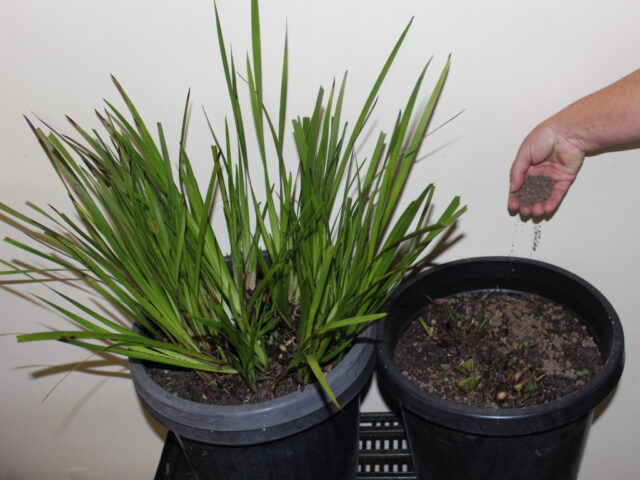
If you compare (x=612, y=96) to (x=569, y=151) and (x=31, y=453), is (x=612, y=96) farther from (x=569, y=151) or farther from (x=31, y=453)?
(x=31, y=453)

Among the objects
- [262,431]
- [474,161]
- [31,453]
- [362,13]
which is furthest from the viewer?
[31,453]

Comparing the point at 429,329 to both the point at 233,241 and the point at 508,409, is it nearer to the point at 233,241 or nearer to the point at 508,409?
the point at 508,409

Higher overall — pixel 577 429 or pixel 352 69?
pixel 352 69

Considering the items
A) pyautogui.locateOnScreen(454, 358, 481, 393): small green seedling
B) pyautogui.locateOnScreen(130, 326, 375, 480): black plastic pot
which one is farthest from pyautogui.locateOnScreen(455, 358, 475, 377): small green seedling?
pyautogui.locateOnScreen(130, 326, 375, 480): black plastic pot

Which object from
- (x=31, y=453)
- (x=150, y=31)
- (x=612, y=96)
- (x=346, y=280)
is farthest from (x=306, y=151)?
(x=31, y=453)

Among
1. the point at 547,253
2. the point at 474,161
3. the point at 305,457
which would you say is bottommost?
the point at 305,457

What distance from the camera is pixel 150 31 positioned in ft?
2.71

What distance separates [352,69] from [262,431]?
45cm

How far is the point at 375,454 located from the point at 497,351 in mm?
258

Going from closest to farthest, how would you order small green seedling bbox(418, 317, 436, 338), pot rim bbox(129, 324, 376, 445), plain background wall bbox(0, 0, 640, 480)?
pot rim bbox(129, 324, 376, 445) < plain background wall bbox(0, 0, 640, 480) < small green seedling bbox(418, 317, 436, 338)

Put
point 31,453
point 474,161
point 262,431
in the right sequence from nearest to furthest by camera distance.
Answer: point 262,431
point 474,161
point 31,453

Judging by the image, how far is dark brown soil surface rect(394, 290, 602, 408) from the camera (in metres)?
0.82

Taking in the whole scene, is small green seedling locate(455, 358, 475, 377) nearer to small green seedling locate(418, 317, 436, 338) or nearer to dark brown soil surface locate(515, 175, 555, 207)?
small green seedling locate(418, 317, 436, 338)

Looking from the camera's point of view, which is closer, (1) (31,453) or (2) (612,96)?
(2) (612,96)
